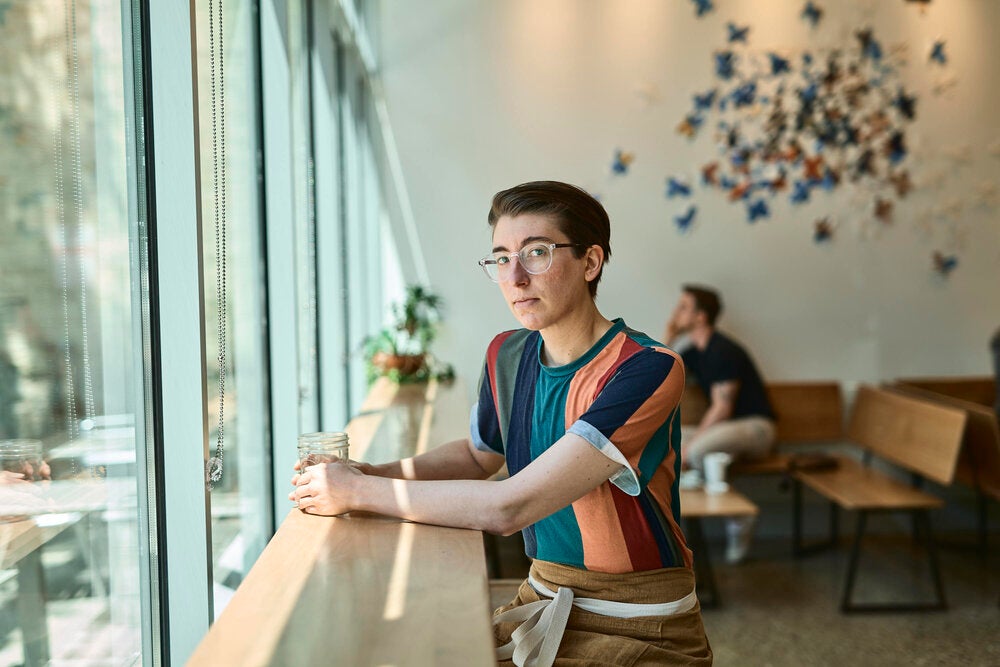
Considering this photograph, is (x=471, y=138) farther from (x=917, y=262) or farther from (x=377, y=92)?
(x=917, y=262)

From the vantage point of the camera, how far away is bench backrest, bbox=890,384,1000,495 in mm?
4215

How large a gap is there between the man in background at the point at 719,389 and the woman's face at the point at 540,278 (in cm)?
340

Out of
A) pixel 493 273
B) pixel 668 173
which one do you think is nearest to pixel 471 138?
pixel 668 173

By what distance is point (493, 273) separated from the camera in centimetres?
196

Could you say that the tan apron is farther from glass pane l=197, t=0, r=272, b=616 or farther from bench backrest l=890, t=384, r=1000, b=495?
bench backrest l=890, t=384, r=1000, b=495

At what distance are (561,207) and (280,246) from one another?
1.36m

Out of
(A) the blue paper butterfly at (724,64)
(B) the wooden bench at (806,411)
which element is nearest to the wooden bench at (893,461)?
(B) the wooden bench at (806,411)

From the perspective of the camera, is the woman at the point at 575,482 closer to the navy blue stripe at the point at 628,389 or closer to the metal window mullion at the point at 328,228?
the navy blue stripe at the point at 628,389

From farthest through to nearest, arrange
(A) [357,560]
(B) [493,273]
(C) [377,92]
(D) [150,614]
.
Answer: (C) [377,92], (B) [493,273], (D) [150,614], (A) [357,560]

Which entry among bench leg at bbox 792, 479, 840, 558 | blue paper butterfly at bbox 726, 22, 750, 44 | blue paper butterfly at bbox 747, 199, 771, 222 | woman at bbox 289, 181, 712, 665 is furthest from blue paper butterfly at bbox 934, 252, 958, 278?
woman at bbox 289, 181, 712, 665

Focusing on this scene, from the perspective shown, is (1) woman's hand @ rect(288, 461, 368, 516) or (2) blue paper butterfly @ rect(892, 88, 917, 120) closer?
(1) woman's hand @ rect(288, 461, 368, 516)

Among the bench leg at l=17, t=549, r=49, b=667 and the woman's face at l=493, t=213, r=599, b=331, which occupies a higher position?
the woman's face at l=493, t=213, r=599, b=331

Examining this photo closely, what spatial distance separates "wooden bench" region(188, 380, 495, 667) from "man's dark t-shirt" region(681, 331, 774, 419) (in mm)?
3639

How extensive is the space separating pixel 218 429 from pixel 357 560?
2.30 ft
